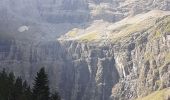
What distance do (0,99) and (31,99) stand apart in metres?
7.55

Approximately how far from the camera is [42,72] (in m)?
80.7

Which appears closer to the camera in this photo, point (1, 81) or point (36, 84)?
point (36, 84)

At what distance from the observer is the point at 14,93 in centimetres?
9075

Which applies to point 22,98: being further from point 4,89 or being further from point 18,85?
point 18,85

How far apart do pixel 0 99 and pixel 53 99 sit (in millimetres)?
11987

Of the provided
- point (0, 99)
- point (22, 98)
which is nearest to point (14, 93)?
point (22, 98)

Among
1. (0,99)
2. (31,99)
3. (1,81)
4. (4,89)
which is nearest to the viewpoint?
(0,99)

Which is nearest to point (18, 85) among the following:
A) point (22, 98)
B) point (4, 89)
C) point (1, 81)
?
point (1, 81)

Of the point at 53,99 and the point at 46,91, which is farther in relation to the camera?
the point at 53,99

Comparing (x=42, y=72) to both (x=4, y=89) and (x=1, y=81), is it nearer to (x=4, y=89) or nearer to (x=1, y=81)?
(x=4, y=89)

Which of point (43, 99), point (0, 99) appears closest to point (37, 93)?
point (43, 99)

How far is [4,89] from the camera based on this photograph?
89.4m

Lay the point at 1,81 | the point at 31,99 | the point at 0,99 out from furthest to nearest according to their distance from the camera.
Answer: the point at 1,81
the point at 31,99
the point at 0,99

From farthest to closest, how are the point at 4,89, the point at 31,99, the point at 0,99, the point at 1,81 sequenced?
the point at 1,81 → the point at 4,89 → the point at 31,99 → the point at 0,99
